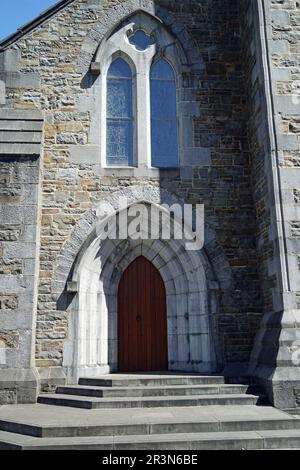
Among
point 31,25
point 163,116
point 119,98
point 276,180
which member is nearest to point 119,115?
point 119,98

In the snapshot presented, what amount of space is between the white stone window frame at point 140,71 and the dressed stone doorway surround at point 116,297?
1.92 ft

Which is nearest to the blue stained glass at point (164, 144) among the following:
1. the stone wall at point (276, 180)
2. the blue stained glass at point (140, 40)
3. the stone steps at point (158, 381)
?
the stone wall at point (276, 180)

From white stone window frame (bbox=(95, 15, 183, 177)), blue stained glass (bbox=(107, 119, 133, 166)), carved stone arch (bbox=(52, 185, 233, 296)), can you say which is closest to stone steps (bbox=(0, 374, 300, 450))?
carved stone arch (bbox=(52, 185, 233, 296))

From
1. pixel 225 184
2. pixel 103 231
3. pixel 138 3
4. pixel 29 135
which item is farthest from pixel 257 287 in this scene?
pixel 138 3

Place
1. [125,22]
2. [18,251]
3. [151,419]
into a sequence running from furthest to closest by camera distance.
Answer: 1. [125,22]
2. [18,251]
3. [151,419]

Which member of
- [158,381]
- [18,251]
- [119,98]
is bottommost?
[158,381]

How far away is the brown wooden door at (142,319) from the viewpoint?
8281 mm

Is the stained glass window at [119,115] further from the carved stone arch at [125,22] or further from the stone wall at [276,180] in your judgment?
the stone wall at [276,180]

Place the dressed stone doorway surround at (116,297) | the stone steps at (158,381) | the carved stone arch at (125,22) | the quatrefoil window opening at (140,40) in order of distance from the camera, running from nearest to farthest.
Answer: the stone steps at (158,381), the dressed stone doorway surround at (116,297), the carved stone arch at (125,22), the quatrefoil window opening at (140,40)

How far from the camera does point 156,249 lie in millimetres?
8484

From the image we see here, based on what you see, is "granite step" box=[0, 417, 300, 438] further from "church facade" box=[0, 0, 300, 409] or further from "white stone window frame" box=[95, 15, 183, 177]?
"white stone window frame" box=[95, 15, 183, 177]

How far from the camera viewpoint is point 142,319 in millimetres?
8430

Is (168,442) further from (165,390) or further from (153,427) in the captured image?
(165,390)

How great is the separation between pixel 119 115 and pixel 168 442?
6212mm
